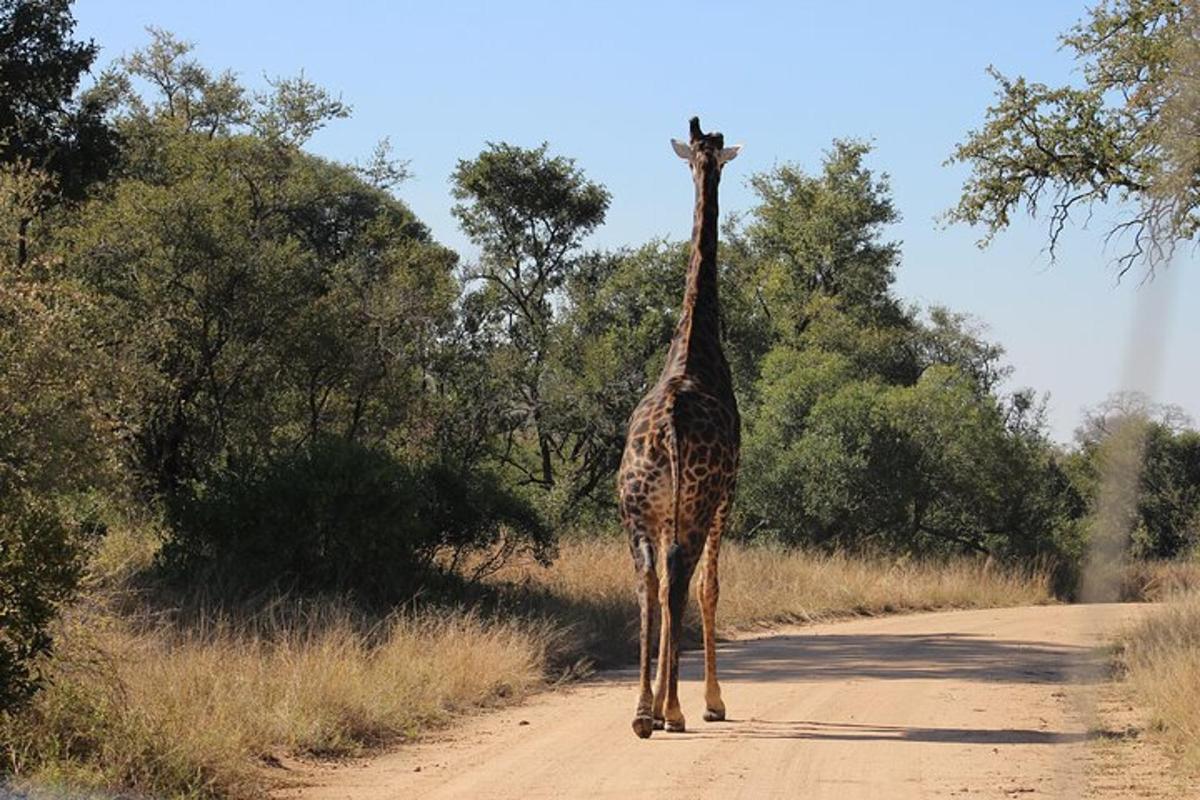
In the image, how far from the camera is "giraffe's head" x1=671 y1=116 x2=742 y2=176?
1291 centimetres

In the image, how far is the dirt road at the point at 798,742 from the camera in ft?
28.7

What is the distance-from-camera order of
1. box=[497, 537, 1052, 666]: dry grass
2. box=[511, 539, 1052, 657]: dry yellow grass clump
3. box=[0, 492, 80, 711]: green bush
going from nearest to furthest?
box=[0, 492, 80, 711]: green bush → box=[497, 537, 1052, 666]: dry grass → box=[511, 539, 1052, 657]: dry yellow grass clump

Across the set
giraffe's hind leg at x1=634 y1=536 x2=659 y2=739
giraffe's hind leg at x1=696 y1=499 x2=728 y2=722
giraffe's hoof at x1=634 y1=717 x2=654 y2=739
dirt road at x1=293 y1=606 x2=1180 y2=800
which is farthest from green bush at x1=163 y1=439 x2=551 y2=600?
giraffe's hoof at x1=634 y1=717 x2=654 y2=739

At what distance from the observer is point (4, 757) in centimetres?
804

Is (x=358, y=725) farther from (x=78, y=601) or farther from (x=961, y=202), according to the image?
(x=961, y=202)

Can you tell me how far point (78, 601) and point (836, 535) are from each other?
2152 cm

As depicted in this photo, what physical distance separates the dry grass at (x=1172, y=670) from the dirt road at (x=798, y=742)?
1.75 feet

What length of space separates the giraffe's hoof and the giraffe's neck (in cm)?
284

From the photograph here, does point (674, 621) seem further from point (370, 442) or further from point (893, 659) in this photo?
point (370, 442)

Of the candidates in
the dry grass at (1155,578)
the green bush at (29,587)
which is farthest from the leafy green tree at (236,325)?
the dry grass at (1155,578)

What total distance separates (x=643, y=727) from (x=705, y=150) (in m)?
4.99

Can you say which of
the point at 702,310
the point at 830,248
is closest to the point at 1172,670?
the point at 702,310

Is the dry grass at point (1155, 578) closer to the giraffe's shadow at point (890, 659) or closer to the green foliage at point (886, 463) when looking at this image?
the green foliage at point (886, 463)

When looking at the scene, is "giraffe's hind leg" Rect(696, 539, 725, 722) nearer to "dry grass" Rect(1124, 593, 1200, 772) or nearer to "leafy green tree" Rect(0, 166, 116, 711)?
"dry grass" Rect(1124, 593, 1200, 772)
